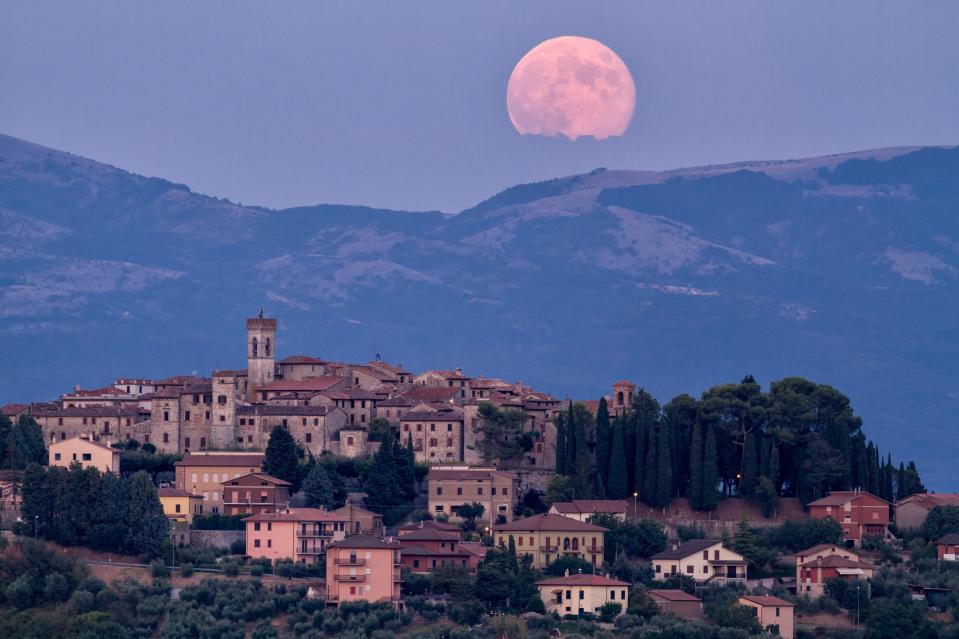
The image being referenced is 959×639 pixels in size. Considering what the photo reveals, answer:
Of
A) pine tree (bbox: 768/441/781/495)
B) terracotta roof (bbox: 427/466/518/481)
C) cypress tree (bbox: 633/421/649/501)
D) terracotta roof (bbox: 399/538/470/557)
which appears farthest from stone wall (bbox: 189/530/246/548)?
pine tree (bbox: 768/441/781/495)

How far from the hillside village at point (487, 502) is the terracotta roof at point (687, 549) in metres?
0.17

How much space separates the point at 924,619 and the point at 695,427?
17.2 m

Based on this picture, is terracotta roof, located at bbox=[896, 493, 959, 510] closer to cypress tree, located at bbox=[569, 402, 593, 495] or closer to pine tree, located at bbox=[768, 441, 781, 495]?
pine tree, located at bbox=[768, 441, 781, 495]

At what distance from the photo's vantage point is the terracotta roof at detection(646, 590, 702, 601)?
273 feet

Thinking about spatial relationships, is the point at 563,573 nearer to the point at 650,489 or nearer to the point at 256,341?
the point at 650,489

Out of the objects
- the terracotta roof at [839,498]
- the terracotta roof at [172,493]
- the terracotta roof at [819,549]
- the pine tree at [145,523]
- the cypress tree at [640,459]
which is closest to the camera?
the pine tree at [145,523]

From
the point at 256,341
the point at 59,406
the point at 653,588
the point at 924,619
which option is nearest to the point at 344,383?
the point at 256,341

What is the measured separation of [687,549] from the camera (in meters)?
88.5

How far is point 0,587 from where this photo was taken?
84.9m

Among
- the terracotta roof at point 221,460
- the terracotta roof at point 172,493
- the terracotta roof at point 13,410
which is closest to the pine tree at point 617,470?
Answer: the terracotta roof at point 221,460

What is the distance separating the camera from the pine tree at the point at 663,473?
94438 millimetres

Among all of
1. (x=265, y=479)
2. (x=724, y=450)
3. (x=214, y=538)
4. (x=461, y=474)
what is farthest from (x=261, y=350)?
(x=724, y=450)

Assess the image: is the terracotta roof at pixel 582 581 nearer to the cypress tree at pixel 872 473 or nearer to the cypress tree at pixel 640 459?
the cypress tree at pixel 640 459

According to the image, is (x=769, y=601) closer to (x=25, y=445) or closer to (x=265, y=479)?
(x=265, y=479)
